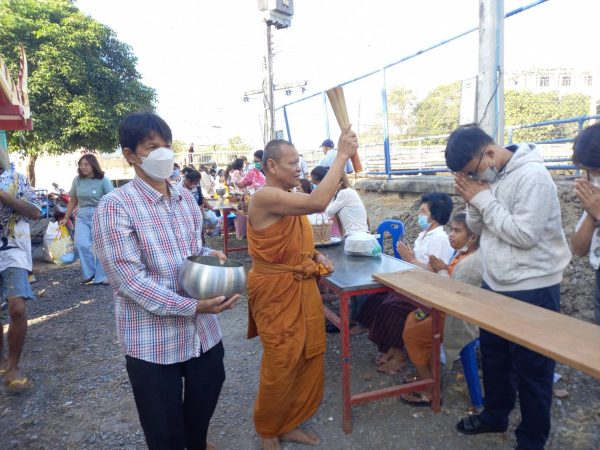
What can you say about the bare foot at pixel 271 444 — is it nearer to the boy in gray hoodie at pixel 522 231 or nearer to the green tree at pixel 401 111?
the boy in gray hoodie at pixel 522 231

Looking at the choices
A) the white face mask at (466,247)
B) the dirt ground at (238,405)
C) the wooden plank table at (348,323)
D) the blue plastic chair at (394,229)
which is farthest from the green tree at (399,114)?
the wooden plank table at (348,323)

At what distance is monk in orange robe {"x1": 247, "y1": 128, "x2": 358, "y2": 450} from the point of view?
219 cm

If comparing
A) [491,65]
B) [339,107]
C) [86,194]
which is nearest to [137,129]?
[491,65]

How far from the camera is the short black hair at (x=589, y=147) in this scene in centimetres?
175

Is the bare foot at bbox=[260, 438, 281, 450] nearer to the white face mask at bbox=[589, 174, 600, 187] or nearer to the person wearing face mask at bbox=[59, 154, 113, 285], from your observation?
the white face mask at bbox=[589, 174, 600, 187]

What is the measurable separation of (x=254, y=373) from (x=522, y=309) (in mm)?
2072

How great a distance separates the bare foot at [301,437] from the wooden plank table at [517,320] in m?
0.98

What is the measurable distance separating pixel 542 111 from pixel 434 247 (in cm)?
477

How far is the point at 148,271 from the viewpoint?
1.59 meters

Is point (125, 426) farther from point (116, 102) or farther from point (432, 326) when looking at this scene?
point (116, 102)

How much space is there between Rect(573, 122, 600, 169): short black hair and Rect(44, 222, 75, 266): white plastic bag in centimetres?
694

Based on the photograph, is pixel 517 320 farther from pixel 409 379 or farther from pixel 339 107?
pixel 339 107

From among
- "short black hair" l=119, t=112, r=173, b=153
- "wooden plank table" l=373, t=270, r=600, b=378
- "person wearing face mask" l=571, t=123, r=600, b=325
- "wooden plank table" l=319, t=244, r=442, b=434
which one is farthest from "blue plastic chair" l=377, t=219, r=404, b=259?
"short black hair" l=119, t=112, r=173, b=153

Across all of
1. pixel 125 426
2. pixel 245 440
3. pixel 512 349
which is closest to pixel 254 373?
pixel 245 440
